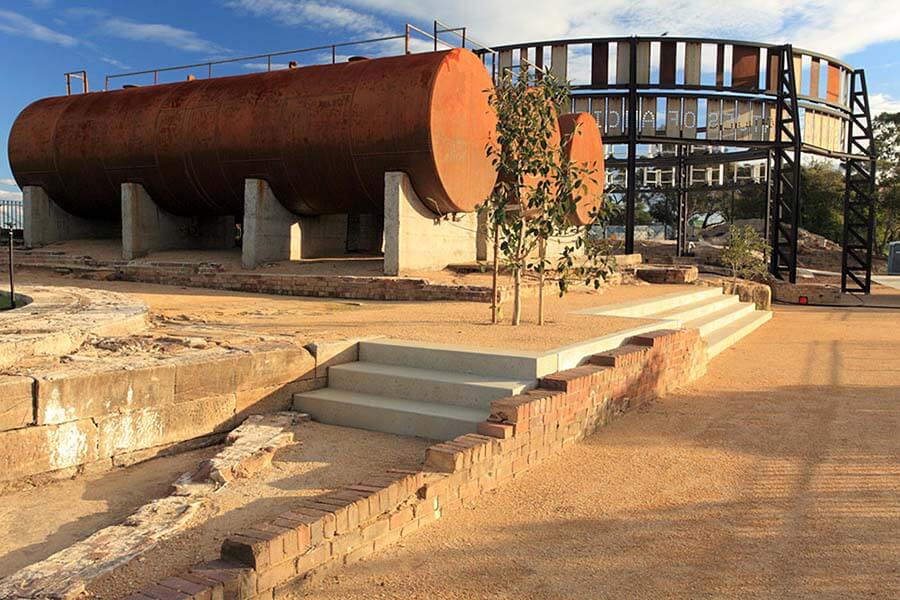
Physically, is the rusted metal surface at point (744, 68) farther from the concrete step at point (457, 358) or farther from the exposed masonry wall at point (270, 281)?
the concrete step at point (457, 358)

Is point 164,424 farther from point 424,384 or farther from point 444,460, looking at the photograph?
point 444,460

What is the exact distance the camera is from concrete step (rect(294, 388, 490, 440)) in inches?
201

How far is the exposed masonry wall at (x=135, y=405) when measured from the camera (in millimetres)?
4133

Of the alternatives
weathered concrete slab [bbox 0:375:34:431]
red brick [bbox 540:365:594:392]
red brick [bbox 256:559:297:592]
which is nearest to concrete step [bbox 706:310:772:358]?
red brick [bbox 540:365:594:392]

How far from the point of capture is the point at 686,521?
396cm

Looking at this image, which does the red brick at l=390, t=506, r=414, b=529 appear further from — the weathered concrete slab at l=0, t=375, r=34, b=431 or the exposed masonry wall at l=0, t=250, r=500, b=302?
the exposed masonry wall at l=0, t=250, r=500, b=302

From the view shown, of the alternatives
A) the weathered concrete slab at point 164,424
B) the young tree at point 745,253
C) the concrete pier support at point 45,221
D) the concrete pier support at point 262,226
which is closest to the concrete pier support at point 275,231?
the concrete pier support at point 262,226

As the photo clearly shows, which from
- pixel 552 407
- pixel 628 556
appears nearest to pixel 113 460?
pixel 552 407

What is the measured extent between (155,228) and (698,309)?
1335cm

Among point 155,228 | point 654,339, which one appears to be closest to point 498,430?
point 654,339

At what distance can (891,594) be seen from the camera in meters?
3.10

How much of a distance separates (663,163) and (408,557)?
30.8 meters

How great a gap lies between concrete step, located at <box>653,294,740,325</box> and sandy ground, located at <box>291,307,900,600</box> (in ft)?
13.9

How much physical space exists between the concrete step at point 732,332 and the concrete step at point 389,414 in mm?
5309
